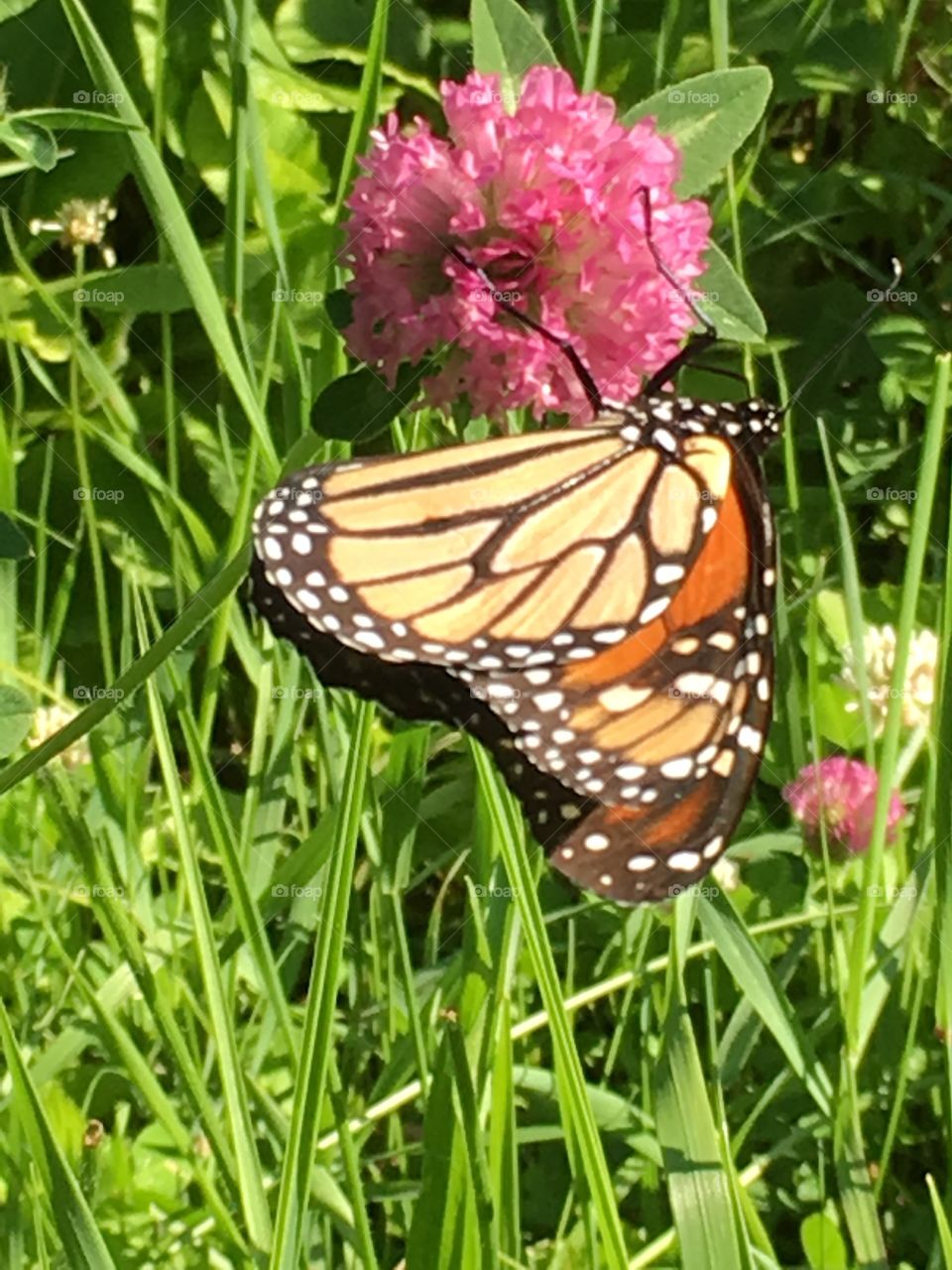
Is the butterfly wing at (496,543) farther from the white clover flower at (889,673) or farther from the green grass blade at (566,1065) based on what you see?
the white clover flower at (889,673)

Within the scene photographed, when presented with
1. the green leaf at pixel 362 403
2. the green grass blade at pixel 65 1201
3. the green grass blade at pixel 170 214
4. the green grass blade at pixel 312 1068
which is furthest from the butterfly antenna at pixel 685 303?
the green grass blade at pixel 65 1201

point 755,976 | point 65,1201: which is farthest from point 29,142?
point 755,976

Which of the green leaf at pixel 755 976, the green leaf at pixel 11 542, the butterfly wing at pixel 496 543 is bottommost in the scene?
the green leaf at pixel 755 976

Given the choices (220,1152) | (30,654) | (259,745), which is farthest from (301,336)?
(220,1152)

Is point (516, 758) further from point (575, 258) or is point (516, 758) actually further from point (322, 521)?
point (575, 258)

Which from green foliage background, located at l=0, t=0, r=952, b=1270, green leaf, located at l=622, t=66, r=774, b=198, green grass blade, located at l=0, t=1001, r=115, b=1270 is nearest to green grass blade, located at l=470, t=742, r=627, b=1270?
green foliage background, located at l=0, t=0, r=952, b=1270

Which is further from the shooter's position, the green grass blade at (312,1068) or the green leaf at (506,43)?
the green leaf at (506,43)

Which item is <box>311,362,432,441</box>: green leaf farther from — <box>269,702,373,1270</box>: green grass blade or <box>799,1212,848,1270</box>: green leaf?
<box>799,1212,848,1270</box>: green leaf
